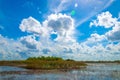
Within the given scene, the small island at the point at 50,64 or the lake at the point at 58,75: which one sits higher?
the small island at the point at 50,64

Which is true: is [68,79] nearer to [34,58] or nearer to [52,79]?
[52,79]

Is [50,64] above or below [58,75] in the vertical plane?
above

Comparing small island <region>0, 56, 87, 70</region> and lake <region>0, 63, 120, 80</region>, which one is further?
small island <region>0, 56, 87, 70</region>

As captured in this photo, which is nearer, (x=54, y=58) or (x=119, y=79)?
(x=119, y=79)

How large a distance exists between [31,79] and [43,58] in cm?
5631

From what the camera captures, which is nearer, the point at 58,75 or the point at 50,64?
the point at 58,75

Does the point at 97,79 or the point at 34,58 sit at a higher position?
the point at 34,58

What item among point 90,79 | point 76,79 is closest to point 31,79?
point 76,79

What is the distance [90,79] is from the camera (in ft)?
94.9

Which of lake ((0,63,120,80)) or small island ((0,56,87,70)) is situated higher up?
small island ((0,56,87,70))

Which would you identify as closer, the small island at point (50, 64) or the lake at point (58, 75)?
the lake at point (58, 75)

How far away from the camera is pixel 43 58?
84.8 meters

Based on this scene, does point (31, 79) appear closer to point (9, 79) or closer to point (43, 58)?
point (9, 79)

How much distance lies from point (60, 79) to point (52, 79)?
1.02 m
